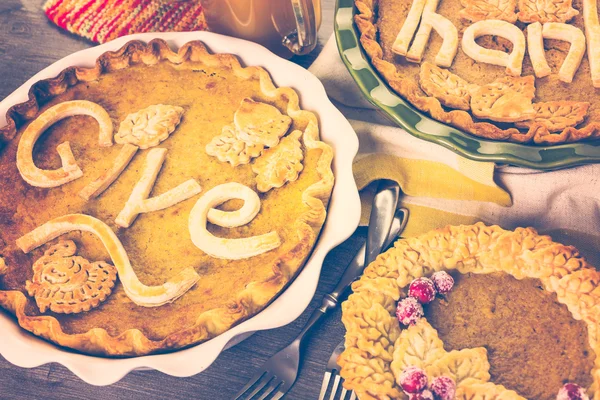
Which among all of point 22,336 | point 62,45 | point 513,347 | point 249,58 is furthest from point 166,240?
point 62,45

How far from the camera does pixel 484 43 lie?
192cm

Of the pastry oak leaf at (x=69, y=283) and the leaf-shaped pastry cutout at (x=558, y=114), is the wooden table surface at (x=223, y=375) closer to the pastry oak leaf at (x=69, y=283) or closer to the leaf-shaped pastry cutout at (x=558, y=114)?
the pastry oak leaf at (x=69, y=283)

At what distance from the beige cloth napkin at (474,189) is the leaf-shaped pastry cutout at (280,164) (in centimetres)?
23

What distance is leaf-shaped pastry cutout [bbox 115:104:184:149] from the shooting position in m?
1.82

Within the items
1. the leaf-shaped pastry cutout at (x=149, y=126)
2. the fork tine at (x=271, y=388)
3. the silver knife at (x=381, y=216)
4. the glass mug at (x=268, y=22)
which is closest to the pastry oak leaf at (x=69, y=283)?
the leaf-shaped pastry cutout at (x=149, y=126)

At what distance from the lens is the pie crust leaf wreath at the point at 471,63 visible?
1646 millimetres

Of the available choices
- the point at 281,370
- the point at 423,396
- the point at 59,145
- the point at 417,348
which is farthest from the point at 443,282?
the point at 59,145

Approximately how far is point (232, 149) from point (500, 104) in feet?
2.55

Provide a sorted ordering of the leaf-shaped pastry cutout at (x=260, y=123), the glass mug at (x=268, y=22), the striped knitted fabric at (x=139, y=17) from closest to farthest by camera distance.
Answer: the leaf-shaped pastry cutout at (x=260, y=123) < the glass mug at (x=268, y=22) < the striped knitted fabric at (x=139, y=17)

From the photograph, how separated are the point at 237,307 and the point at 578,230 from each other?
101 cm

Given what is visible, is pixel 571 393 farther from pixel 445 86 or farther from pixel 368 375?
pixel 445 86

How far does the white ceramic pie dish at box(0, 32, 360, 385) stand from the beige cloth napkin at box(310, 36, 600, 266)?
155 millimetres

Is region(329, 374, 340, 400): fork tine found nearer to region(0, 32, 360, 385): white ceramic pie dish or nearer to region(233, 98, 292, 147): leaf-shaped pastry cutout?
region(0, 32, 360, 385): white ceramic pie dish

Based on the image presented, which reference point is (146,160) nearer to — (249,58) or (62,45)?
(249,58)
